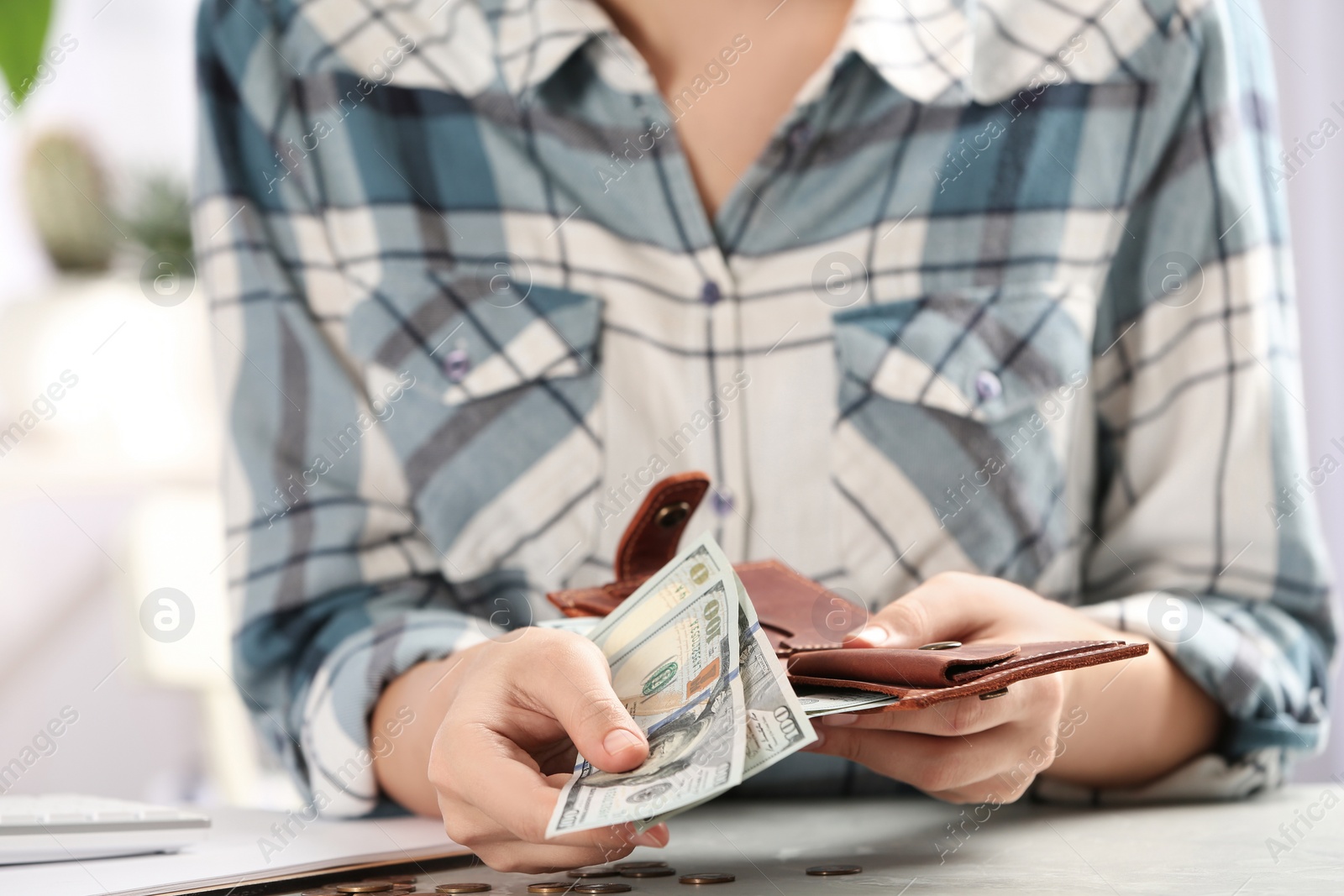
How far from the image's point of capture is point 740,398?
81cm

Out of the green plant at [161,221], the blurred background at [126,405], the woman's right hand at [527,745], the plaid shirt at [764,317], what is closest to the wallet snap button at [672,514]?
the woman's right hand at [527,745]

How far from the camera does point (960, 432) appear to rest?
0.80 m

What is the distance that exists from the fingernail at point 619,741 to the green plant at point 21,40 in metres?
0.45

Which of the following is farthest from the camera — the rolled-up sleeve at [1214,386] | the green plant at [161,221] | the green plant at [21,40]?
the green plant at [161,221]

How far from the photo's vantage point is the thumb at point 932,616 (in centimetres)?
50

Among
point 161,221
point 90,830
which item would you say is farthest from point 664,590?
point 161,221

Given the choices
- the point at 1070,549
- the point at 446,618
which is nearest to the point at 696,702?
the point at 446,618

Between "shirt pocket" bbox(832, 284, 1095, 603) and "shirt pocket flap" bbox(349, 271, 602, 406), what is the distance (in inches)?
7.5

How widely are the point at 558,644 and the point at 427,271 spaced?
459mm

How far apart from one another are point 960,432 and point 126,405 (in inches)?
75.0

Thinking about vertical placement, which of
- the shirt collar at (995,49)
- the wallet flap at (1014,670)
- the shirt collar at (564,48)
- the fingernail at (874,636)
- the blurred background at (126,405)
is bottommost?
the blurred background at (126,405)

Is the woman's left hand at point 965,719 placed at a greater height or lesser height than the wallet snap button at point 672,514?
lesser

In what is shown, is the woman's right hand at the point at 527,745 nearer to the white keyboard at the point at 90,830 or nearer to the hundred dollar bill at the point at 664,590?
the hundred dollar bill at the point at 664,590

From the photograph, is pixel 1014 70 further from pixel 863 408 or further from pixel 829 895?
pixel 829 895
